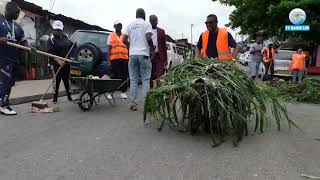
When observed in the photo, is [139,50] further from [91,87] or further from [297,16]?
[297,16]

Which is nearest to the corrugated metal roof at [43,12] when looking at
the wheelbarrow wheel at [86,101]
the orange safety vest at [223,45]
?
the wheelbarrow wheel at [86,101]

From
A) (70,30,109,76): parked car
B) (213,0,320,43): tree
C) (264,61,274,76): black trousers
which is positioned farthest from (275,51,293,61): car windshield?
(70,30,109,76): parked car

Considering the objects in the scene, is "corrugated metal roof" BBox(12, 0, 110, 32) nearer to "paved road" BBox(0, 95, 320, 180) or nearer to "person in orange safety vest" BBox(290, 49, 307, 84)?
"person in orange safety vest" BBox(290, 49, 307, 84)

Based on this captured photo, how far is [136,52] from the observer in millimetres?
9320

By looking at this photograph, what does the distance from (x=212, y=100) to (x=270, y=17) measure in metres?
21.5

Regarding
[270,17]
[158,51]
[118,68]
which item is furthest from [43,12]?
[270,17]

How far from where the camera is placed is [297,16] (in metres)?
24.0

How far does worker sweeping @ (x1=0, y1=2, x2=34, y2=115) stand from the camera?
28.5 ft

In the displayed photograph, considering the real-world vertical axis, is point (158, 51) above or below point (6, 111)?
above

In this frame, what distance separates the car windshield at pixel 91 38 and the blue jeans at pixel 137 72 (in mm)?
5089

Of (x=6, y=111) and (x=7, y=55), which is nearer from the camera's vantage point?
(x=7, y=55)

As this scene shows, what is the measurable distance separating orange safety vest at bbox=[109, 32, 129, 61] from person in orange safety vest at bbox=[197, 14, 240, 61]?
2461 millimetres

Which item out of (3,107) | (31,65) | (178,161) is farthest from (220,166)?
(31,65)

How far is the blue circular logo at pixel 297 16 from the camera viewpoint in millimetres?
23875
